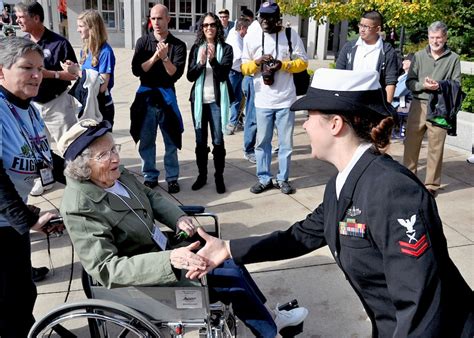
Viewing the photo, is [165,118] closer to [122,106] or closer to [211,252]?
[211,252]

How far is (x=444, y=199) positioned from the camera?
209 inches

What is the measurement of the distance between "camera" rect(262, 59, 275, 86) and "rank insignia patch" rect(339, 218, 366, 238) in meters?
3.53

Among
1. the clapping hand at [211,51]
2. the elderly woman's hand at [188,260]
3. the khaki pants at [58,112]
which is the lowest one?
the elderly woman's hand at [188,260]

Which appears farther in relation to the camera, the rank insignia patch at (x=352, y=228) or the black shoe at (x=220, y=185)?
the black shoe at (x=220, y=185)

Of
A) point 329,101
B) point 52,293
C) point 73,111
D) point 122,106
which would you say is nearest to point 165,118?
point 73,111

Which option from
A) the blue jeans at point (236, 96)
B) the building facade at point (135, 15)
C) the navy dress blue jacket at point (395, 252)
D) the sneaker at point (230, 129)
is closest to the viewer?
the navy dress blue jacket at point (395, 252)

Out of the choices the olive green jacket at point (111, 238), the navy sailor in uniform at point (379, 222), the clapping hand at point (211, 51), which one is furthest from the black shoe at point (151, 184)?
the navy sailor in uniform at point (379, 222)

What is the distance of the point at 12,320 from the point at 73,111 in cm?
284

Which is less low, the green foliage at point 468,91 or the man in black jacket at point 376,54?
the man in black jacket at point 376,54

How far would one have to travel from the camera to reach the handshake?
5047 millimetres

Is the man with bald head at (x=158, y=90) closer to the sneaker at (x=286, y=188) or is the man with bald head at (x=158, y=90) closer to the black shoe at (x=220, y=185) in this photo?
the black shoe at (x=220, y=185)

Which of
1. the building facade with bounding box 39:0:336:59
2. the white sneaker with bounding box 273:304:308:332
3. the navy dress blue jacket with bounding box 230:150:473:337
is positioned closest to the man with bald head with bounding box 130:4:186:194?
the white sneaker with bounding box 273:304:308:332

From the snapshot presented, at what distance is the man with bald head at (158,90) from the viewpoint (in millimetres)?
4918

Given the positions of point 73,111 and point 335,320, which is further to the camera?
point 73,111
